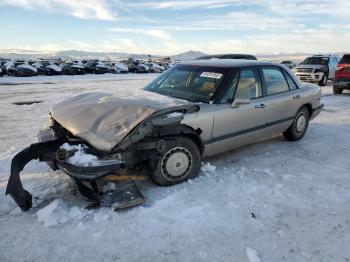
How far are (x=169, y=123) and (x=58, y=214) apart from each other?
157cm

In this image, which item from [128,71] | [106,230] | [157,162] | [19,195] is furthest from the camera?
[128,71]

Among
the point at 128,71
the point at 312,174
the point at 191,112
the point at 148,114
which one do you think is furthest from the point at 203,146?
the point at 128,71

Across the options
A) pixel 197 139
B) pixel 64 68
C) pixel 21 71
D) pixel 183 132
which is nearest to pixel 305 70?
pixel 197 139

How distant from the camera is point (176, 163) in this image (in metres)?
4.42

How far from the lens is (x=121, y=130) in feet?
12.8

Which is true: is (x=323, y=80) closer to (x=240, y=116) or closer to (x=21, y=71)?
(x=240, y=116)

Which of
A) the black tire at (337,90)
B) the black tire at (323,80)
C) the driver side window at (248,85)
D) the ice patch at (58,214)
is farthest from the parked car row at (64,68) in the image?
the ice patch at (58,214)

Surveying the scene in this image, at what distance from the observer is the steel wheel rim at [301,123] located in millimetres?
6656

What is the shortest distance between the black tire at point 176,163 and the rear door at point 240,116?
44 centimetres

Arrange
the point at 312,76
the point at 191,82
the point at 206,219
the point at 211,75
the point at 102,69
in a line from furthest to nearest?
the point at 102,69
the point at 312,76
the point at 191,82
the point at 211,75
the point at 206,219

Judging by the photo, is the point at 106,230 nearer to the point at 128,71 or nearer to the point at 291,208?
the point at 291,208

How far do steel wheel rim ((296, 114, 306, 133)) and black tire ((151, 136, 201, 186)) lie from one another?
292cm

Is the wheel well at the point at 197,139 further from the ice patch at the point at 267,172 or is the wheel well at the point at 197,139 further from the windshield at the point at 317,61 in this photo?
the windshield at the point at 317,61

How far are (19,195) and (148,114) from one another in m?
1.61
